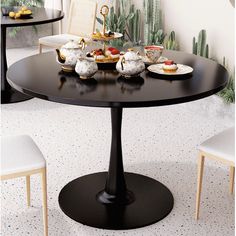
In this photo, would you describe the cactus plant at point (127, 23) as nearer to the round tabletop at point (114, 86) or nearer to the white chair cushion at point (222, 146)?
the round tabletop at point (114, 86)

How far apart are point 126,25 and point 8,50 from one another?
5.96ft

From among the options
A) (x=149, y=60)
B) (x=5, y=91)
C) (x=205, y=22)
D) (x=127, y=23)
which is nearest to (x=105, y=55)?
(x=149, y=60)

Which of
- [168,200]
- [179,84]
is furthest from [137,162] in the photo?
[179,84]

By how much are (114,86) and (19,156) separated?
1.80 ft

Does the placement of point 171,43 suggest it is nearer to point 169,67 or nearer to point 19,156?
point 169,67

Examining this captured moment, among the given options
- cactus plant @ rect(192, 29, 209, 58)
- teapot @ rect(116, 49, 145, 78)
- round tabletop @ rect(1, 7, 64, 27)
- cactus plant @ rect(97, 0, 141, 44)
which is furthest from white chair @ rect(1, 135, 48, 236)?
cactus plant @ rect(97, 0, 141, 44)

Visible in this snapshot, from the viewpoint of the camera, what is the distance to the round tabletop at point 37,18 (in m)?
4.38

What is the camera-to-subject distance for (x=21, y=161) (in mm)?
2385

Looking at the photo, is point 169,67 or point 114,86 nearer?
point 114,86


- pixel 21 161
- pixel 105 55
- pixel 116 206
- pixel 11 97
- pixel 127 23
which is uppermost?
pixel 105 55

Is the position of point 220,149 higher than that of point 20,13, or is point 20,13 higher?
point 20,13

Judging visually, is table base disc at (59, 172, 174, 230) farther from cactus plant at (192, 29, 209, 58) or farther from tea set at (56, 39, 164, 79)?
cactus plant at (192, 29, 209, 58)


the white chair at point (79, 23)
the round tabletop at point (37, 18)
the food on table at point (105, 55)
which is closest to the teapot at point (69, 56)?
the food on table at point (105, 55)

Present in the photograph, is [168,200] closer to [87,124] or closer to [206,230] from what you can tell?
[206,230]
